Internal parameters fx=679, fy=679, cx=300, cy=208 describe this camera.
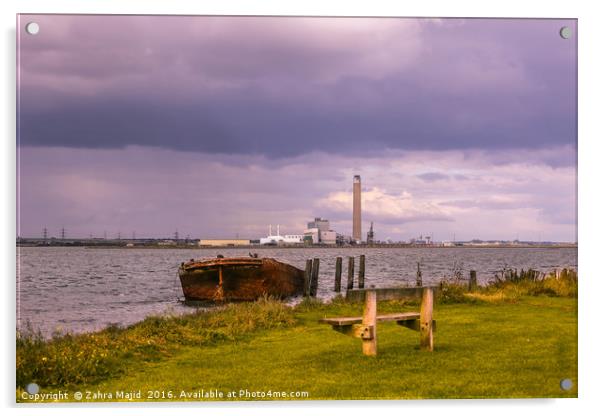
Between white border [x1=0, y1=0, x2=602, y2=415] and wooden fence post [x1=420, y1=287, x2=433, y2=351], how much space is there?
211cm

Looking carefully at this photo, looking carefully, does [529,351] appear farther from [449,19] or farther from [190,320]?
[190,320]

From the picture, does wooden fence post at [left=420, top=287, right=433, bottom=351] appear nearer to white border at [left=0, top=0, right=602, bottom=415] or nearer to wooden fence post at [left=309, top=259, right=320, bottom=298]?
white border at [left=0, top=0, right=602, bottom=415]

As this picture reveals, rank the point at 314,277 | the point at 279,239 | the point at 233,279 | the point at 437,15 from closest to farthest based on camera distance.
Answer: the point at 437,15, the point at 279,239, the point at 233,279, the point at 314,277

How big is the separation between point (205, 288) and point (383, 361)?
67.3ft

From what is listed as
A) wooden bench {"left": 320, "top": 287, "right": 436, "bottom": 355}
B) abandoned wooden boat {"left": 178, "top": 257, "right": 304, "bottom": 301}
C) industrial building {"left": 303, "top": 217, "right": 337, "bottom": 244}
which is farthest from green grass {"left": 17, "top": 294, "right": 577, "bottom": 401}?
abandoned wooden boat {"left": 178, "top": 257, "right": 304, "bottom": 301}

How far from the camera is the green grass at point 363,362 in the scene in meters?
9.62

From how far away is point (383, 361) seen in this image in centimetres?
1075

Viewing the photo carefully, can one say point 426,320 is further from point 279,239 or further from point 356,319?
point 279,239

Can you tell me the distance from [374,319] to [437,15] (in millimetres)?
4733

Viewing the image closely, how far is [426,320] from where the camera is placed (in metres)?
11.3

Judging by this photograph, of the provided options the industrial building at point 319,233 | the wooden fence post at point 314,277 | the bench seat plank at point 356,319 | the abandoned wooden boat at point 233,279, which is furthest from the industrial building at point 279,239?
the wooden fence post at point 314,277

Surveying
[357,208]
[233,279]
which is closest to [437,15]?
[357,208]

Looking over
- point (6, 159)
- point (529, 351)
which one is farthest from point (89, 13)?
point (529, 351)

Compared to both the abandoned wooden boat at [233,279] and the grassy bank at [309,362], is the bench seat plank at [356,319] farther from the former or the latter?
the abandoned wooden boat at [233,279]
